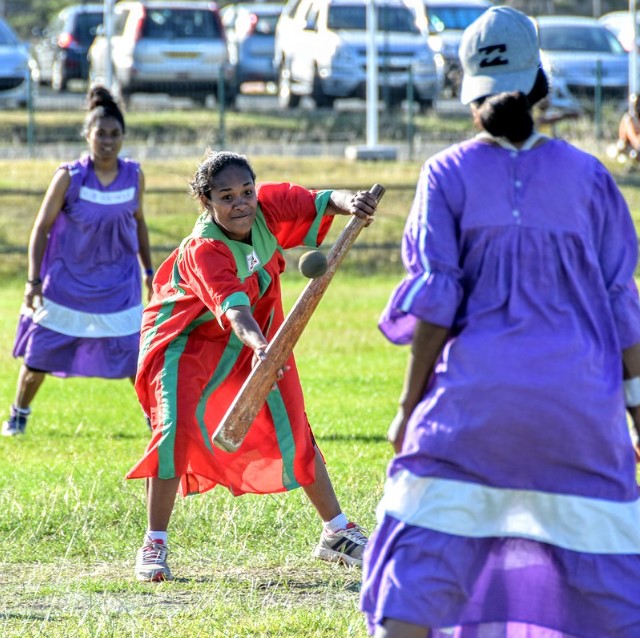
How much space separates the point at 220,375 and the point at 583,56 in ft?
65.4

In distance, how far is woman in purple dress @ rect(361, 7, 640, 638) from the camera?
3486mm

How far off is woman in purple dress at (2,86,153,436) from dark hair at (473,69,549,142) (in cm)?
479

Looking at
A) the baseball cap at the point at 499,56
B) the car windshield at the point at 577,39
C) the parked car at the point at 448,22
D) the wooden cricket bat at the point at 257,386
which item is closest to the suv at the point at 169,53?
the parked car at the point at 448,22

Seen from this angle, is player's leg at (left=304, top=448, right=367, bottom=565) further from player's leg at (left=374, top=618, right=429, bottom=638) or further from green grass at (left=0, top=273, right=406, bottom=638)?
player's leg at (left=374, top=618, right=429, bottom=638)

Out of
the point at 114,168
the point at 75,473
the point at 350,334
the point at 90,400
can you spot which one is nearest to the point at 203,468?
the point at 75,473

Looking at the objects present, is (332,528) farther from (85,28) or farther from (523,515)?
(85,28)

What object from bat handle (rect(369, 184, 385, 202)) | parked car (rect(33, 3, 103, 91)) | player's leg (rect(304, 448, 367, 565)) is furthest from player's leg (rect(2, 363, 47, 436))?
parked car (rect(33, 3, 103, 91))

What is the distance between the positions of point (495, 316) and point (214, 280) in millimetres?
1573

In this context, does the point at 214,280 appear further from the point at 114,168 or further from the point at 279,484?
the point at 114,168

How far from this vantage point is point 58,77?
87.6 feet

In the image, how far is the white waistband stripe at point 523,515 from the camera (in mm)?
3486

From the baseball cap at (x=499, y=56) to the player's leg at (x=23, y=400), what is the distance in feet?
17.7

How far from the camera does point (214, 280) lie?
4.88 meters

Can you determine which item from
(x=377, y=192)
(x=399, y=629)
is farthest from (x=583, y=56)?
(x=399, y=629)
